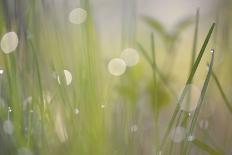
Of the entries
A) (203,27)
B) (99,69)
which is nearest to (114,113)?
(99,69)

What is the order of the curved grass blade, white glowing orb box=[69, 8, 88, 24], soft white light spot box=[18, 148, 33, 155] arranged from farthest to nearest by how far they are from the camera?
1. the curved grass blade
2. white glowing orb box=[69, 8, 88, 24]
3. soft white light spot box=[18, 148, 33, 155]

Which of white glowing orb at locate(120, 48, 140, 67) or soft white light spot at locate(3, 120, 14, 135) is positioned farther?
white glowing orb at locate(120, 48, 140, 67)

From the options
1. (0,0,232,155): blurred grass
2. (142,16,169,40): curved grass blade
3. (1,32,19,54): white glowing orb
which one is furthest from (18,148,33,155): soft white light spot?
(142,16,169,40): curved grass blade

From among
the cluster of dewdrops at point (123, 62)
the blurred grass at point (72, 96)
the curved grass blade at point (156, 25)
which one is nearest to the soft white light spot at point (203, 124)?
the blurred grass at point (72, 96)

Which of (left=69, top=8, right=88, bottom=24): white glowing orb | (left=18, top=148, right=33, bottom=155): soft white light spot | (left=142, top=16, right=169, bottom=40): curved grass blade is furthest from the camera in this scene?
(left=142, top=16, right=169, bottom=40): curved grass blade

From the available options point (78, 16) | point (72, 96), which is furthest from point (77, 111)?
point (78, 16)

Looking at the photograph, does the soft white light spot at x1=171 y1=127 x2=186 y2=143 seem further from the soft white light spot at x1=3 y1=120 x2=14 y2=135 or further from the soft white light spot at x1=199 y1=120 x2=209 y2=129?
the soft white light spot at x1=3 y1=120 x2=14 y2=135
